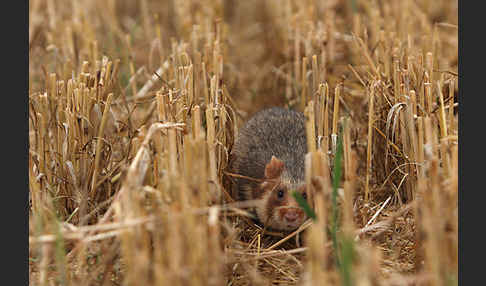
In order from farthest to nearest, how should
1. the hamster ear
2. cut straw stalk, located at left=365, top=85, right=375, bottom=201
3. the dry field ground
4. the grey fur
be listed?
the grey fur, the hamster ear, cut straw stalk, located at left=365, top=85, right=375, bottom=201, the dry field ground

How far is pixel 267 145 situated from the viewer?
15.0 feet

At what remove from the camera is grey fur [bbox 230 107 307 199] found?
14.5 feet

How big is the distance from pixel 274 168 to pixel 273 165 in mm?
22

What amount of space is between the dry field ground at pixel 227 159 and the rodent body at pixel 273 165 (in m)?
0.16

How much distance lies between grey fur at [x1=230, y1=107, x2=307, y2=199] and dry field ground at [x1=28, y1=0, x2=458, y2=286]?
211mm

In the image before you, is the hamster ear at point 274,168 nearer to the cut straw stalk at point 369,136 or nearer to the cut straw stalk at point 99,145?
the cut straw stalk at point 369,136

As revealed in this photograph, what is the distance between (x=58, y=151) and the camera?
406cm

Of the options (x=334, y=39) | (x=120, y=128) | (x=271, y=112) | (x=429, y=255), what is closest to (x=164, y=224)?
(x=429, y=255)

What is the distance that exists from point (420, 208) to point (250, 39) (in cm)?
487

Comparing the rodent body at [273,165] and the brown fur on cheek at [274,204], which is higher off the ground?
the rodent body at [273,165]

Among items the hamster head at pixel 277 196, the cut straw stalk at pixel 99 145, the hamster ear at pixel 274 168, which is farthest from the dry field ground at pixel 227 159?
the hamster ear at pixel 274 168

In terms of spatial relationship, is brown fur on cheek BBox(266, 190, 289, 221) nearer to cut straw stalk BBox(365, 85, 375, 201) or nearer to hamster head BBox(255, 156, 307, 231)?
hamster head BBox(255, 156, 307, 231)

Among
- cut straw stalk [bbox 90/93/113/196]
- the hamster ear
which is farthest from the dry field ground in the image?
the hamster ear

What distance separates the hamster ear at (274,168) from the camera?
421 cm
